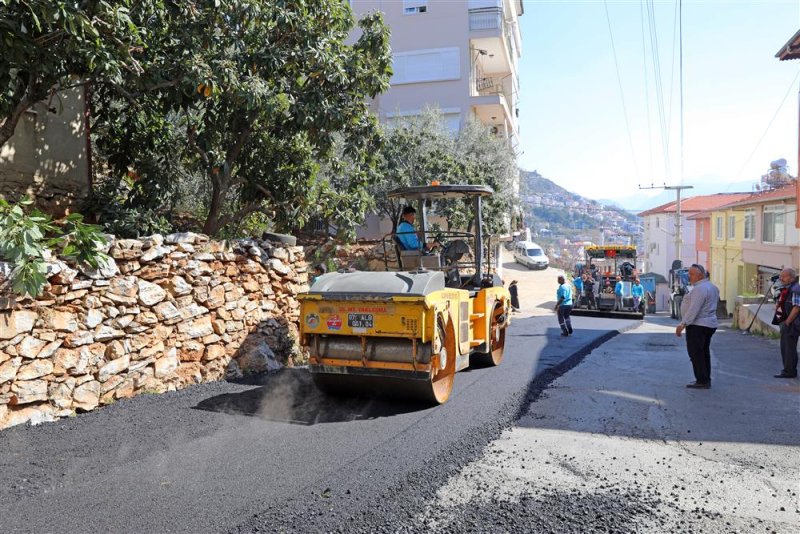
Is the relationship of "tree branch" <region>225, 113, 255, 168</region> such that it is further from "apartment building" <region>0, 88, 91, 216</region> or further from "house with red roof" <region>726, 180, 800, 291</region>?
"house with red roof" <region>726, 180, 800, 291</region>

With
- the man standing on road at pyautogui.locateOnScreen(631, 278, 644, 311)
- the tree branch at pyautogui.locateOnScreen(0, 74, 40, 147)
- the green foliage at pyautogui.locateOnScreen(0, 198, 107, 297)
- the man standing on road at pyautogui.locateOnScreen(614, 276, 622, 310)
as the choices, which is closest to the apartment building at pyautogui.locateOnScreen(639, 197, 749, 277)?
the man standing on road at pyautogui.locateOnScreen(631, 278, 644, 311)

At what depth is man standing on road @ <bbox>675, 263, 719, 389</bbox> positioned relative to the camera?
24.2 feet

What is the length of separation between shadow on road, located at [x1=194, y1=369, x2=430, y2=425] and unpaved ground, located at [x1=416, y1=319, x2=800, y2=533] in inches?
57.4

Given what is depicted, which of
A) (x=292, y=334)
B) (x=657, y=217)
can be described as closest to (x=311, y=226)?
(x=292, y=334)

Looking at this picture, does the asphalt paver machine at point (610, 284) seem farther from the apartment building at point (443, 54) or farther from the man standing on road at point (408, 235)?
the man standing on road at point (408, 235)

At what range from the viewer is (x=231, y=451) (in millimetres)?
5090

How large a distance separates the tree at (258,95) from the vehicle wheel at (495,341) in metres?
3.58

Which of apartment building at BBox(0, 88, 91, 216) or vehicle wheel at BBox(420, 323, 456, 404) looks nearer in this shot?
vehicle wheel at BBox(420, 323, 456, 404)

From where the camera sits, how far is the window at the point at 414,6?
29.2 m

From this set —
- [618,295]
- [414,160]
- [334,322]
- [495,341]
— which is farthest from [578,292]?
[334,322]

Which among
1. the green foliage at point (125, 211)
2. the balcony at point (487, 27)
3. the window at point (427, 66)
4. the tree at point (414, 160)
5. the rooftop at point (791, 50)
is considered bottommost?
the green foliage at point (125, 211)

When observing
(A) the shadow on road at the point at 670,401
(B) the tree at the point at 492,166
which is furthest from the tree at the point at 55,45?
(B) the tree at the point at 492,166

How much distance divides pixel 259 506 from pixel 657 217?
182 ft

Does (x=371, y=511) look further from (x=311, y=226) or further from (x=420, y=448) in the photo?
(x=311, y=226)
